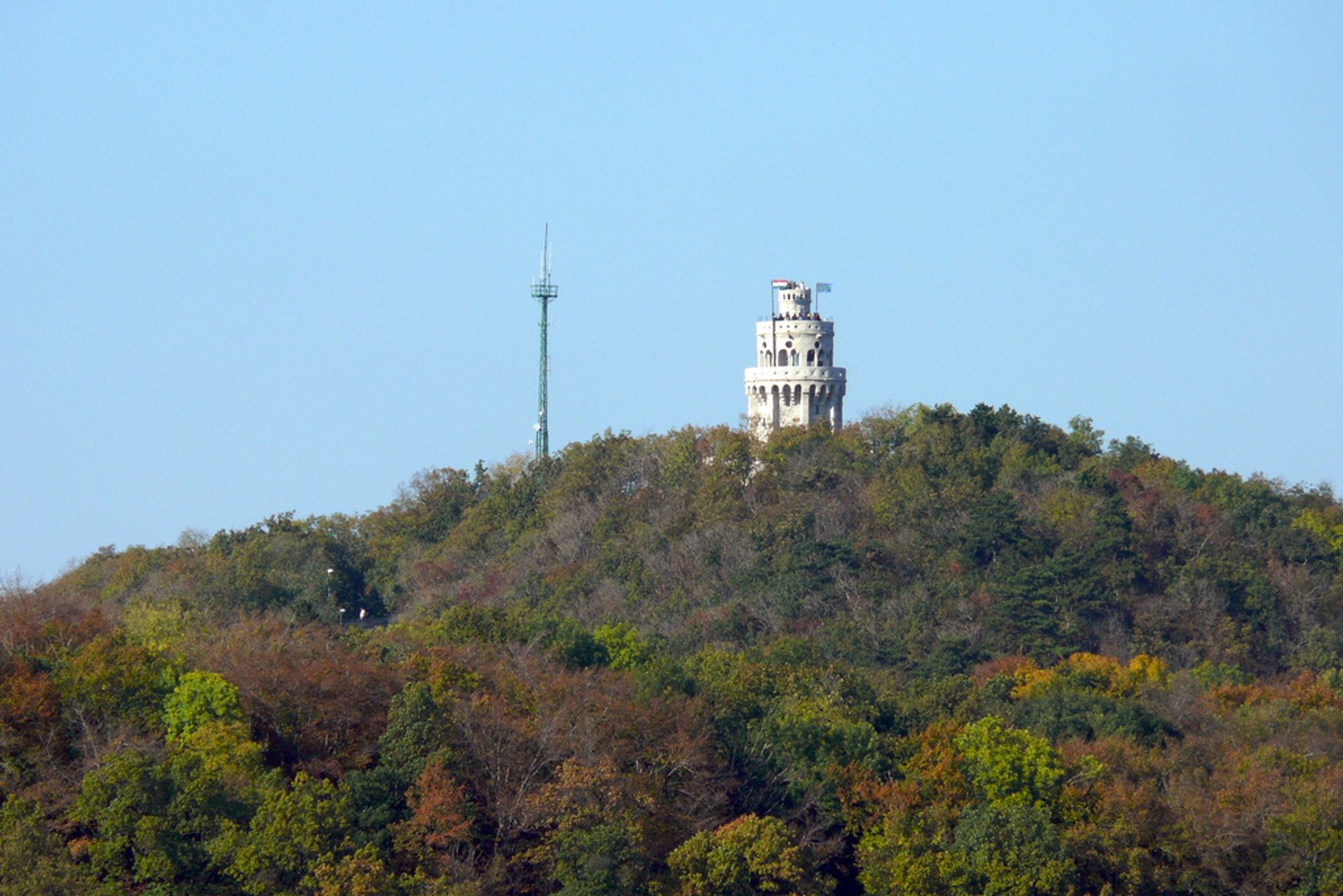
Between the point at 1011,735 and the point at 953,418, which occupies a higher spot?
the point at 953,418

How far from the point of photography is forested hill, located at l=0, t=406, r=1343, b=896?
4628 cm

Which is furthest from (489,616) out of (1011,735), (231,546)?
(231,546)

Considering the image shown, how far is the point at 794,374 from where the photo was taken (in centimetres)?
8938

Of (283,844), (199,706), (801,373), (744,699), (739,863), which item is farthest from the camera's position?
(801,373)

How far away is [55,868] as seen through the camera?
4272 cm

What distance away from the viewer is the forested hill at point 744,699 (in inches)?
1822

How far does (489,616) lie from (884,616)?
717 inches

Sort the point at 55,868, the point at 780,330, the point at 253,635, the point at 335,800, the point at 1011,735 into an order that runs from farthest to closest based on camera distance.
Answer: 1. the point at 780,330
2. the point at 253,635
3. the point at 1011,735
4. the point at 335,800
5. the point at 55,868

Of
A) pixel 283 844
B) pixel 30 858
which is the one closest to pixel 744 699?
pixel 283 844

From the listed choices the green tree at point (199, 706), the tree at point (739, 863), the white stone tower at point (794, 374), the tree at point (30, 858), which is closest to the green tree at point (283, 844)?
the tree at point (30, 858)

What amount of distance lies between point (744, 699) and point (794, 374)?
1393 inches

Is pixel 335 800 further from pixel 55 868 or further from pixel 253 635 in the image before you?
pixel 253 635

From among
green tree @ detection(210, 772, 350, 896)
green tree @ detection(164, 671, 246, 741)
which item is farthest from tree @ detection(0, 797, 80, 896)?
green tree @ detection(164, 671, 246, 741)

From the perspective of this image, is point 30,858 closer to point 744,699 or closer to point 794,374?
point 744,699
